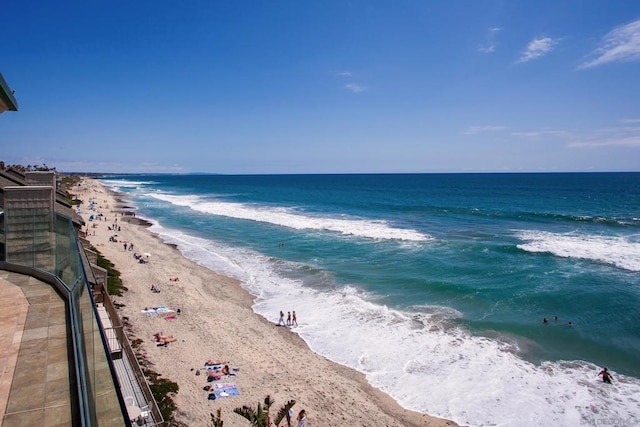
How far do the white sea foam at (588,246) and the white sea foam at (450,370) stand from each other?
18.5 m

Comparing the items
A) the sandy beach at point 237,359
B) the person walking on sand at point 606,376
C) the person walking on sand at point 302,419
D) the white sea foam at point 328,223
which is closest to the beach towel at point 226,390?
the sandy beach at point 237,359

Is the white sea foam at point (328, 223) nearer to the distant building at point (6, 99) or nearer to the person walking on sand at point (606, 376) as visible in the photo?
the person walking on sand at point (606, 376)

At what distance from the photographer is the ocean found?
1416 cm

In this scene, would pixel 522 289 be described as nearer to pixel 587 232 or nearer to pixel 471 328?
pixel 471 328

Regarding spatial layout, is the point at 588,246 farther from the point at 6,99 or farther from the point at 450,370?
the point at 6,99

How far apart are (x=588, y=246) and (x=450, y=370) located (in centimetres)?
2853

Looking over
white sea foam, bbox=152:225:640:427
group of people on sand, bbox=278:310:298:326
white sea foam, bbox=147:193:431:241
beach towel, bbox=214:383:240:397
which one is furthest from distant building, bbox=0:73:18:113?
white sea foam, bbox=147:193:431:241

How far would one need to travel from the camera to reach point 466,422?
41.9ft

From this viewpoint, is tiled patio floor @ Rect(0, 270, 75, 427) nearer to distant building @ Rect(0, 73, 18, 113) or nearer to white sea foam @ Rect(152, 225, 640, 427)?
distant building @ Rect(0, 73, 18, 113)

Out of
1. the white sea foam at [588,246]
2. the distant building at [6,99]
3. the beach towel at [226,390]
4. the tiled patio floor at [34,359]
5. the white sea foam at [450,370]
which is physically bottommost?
the beach towel at [226,390]

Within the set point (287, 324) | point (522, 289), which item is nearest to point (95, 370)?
point (287, 324)

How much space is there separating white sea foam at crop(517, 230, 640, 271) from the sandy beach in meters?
25.1

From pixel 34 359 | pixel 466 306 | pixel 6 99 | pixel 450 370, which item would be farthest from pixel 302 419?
pixel 466 306

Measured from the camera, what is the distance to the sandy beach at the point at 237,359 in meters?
13.1
